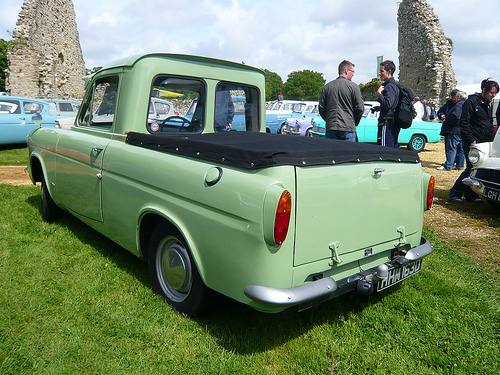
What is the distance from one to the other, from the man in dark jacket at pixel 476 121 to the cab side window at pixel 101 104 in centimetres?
554

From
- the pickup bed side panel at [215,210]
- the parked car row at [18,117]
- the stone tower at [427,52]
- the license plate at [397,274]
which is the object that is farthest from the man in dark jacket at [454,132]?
the stone tower at [427,52]

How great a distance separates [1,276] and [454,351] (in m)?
3.64

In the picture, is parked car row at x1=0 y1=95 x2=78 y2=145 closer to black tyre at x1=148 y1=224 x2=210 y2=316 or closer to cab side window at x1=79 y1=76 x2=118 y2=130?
cab side window at x1=79 y1=76 x2=118 y2=130

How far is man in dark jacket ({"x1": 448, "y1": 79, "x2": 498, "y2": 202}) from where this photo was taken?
255 inches

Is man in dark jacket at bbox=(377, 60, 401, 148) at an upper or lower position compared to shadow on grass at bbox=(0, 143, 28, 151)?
upper

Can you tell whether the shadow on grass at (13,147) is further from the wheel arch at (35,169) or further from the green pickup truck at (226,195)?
the green pickup truck at (226,195)

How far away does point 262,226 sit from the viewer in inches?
82.7

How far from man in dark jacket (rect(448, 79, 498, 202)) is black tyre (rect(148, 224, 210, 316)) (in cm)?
539

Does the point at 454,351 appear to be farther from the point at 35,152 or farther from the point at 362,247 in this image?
the point at 35,152

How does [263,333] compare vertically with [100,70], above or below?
below

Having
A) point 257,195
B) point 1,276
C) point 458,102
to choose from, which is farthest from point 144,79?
point 458,102

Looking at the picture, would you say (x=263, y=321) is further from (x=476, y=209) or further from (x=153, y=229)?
(x=476, y=209)

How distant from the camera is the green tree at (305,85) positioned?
10731cm

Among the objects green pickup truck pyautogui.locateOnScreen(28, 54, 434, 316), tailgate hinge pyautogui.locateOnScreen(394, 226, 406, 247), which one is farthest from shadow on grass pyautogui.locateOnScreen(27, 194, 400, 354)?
tailgate hinge pyautogui.locateOnScreen(394, 226, 406, 247)
